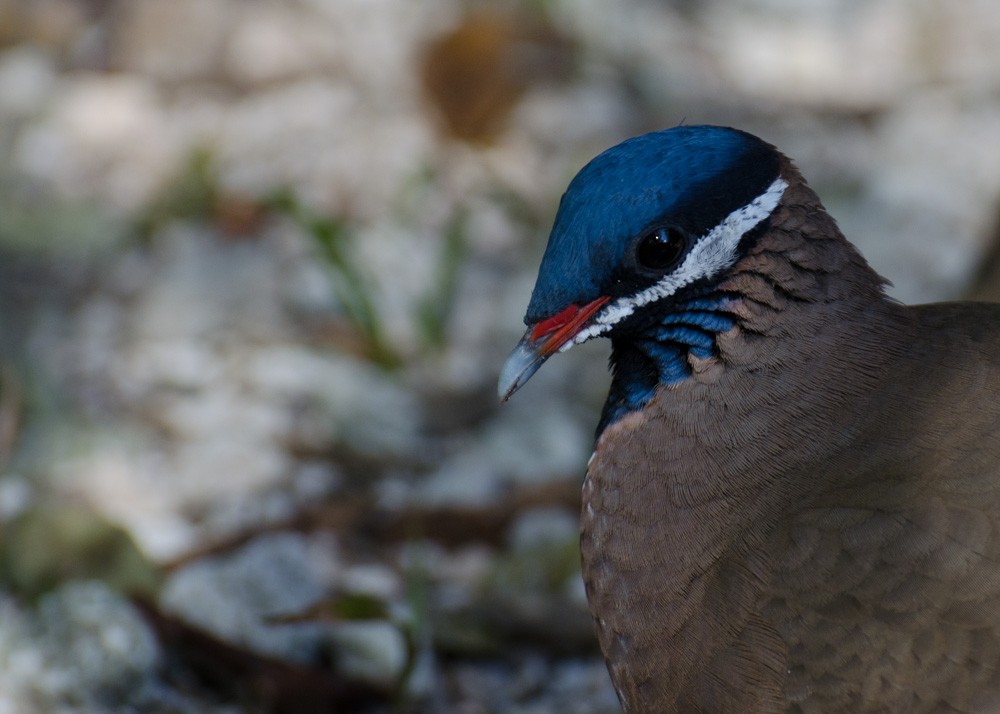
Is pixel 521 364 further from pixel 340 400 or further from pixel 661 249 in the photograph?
pixel 340 400

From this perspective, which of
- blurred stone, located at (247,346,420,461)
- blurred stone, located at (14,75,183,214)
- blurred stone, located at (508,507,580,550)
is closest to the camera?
blurred stone, located at (508,507,580,550)

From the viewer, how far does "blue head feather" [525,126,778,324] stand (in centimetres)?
259

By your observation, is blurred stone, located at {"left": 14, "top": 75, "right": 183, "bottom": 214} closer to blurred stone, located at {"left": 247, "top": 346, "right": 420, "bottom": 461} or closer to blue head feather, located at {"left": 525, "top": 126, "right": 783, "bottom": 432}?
blurred stone, located at {"left": 247, "top": 346, "right": 420, "bottom": 461}

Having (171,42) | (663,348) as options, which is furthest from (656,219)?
(171,42)

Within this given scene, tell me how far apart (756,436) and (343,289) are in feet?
7.53

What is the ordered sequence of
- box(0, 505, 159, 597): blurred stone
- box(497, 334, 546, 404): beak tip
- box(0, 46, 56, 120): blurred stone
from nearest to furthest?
1. box(497, 334, 546, 404): beak tip
2. box(0, 505, 159, 597): blurred stone
3. box(0, 46, 56, 120): blurred stone

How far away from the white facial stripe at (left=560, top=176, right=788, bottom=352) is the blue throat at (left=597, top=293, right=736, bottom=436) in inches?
1.9

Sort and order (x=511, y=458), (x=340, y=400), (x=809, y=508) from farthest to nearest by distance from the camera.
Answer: (x=340, y=400), (x=511, y=458), (x=809, y=508)

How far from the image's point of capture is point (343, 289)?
4.63 m

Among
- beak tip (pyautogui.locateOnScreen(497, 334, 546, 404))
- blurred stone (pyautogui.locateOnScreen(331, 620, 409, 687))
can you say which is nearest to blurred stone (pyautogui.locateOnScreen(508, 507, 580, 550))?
blurred stone (pyautogui.locateOnScreen(331, 620, 409, 687))

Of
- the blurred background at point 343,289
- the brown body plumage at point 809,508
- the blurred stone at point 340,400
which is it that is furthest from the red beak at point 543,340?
the blurred stone at point 340,400

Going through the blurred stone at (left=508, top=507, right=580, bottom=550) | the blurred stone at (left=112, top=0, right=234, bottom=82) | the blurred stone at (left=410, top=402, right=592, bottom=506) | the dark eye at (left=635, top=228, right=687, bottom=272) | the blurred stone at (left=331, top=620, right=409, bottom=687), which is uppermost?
the blurred stone at (left=112, top=0, right=234, bottom=82)

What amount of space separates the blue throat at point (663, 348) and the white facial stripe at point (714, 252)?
5cm

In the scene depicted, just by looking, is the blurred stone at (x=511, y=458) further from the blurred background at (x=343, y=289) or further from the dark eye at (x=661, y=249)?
the dark eye at (x=661, y=249)
